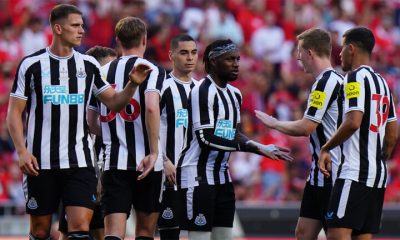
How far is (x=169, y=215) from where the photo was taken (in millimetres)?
10078

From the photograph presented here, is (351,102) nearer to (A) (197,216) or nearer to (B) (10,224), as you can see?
(A) (197,216)

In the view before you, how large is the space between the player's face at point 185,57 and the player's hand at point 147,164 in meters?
1.62

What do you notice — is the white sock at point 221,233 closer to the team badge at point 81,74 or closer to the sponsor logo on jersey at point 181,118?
the sponsor logo on jersey at point 181,118

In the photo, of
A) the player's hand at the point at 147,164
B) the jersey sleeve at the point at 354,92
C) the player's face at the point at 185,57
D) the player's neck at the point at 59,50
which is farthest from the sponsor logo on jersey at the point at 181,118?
the jersey sleeve at the point at 354,92

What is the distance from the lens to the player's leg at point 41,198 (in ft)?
29.7

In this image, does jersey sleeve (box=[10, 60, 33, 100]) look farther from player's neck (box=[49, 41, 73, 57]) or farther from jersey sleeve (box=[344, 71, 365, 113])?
jersey sleeve (box=[344, 71, 365, 113])

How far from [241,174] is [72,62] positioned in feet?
26.6

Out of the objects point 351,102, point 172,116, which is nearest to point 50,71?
point 172,116

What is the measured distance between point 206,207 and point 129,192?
2.62 feet

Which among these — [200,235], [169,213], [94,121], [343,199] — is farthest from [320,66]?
[94,121]

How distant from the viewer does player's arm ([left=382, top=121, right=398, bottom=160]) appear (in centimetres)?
927

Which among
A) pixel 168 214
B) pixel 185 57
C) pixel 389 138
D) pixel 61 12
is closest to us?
pixel 61 12

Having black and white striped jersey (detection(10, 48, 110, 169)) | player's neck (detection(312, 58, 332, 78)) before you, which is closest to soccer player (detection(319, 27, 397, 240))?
player's neck (detection(312, 58, 332, 78))

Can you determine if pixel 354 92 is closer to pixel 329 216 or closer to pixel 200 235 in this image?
pixel 329 216
